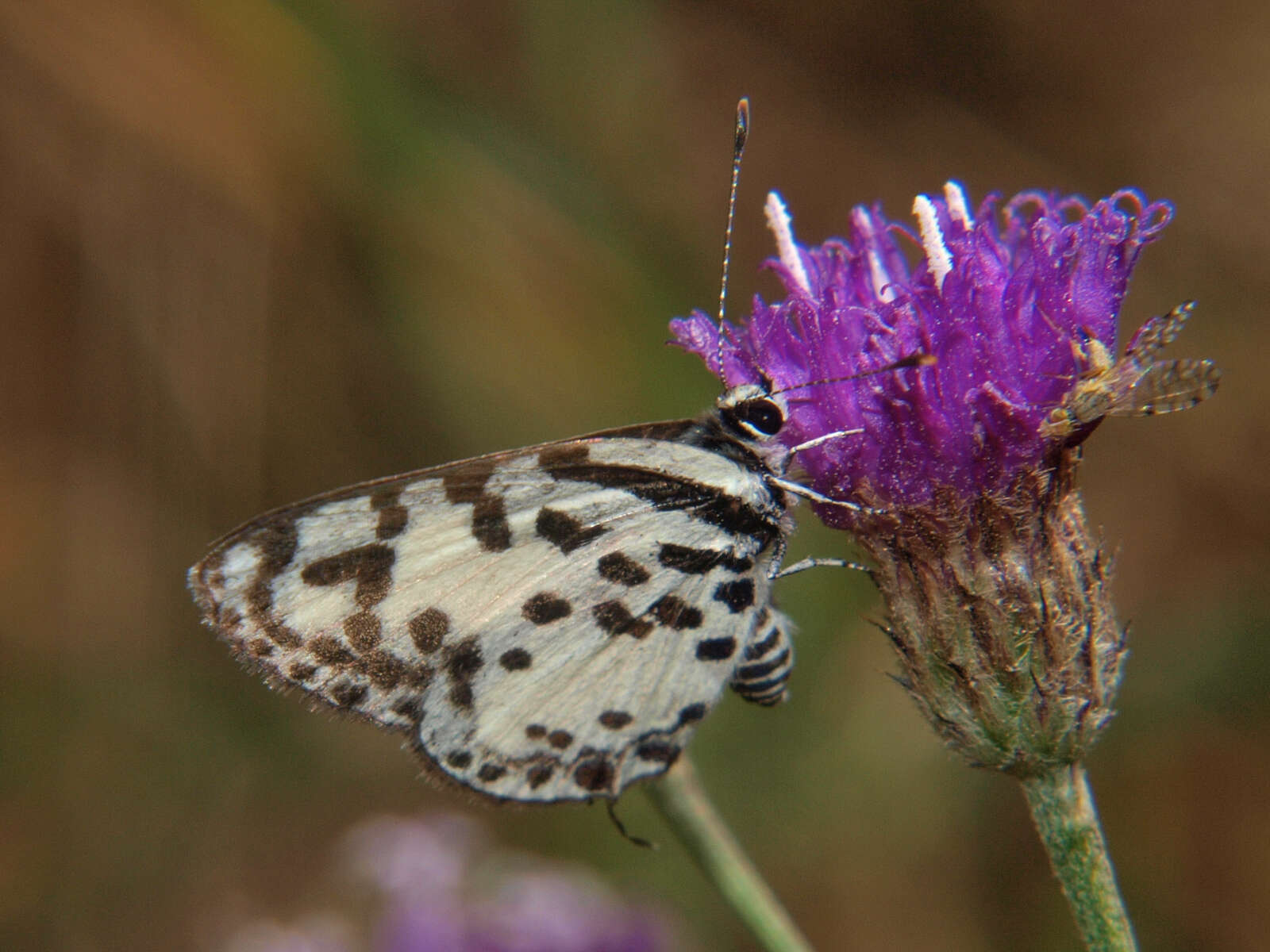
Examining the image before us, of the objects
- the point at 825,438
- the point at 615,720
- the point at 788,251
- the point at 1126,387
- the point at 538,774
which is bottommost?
the point at 538,774

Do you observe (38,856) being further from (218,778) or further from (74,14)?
(74,14)

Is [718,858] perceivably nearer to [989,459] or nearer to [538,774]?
[538,774]

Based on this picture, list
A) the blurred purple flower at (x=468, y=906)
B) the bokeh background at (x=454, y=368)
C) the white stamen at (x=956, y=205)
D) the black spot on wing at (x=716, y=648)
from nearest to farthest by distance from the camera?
the white stamen at (x=956, y=205) → the black spot on wing at (x=716, y=648) → the blurred purple flower at (x=468, y=906) → the bokeh background at (x=454, y=368)

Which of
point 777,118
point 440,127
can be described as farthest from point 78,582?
point 777,118

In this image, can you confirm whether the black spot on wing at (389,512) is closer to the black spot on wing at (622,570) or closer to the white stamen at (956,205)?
the black spot on wing at (622,570)

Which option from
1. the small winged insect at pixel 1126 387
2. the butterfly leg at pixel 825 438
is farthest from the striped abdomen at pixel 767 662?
the small winged insect at pixel 1126 387

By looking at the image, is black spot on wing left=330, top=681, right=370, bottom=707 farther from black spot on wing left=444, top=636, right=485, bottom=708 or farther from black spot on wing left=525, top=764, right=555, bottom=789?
black spot on wing left=525, top=764, right=555, bottom=789

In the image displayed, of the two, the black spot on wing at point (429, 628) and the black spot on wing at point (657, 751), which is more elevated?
the black spot on wing at point (429, 628)

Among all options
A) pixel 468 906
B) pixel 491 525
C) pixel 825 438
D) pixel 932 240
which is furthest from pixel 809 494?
pixel 468 906
